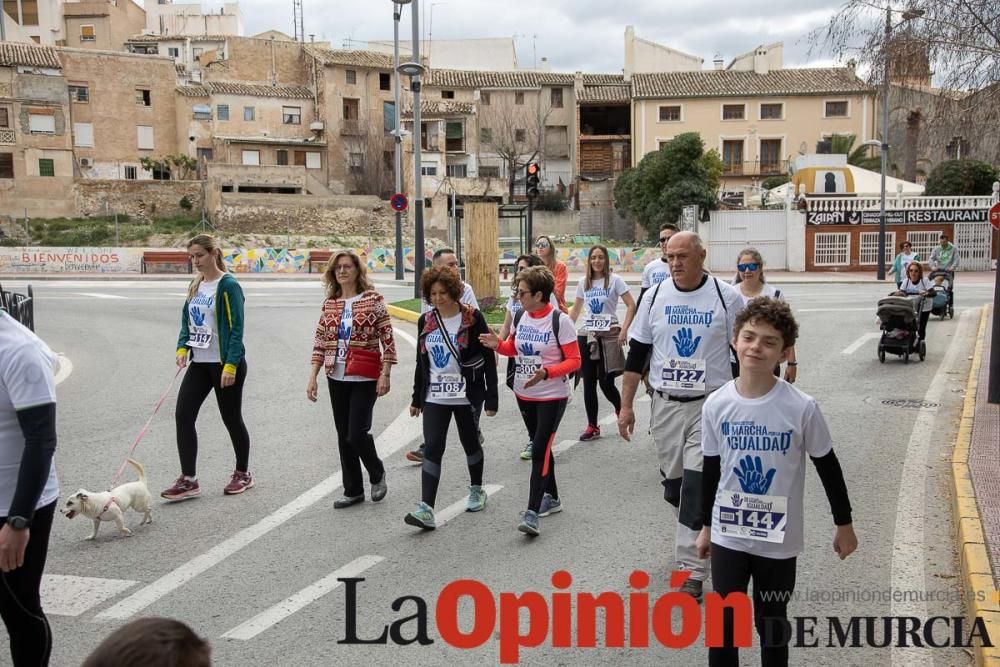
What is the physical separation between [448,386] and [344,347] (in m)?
0.94

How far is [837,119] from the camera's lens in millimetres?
62125

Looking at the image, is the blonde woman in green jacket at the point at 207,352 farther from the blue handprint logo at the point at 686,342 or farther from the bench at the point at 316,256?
the bench at the point at 316,256

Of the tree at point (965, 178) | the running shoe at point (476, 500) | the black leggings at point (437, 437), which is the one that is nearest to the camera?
the black leggings at point (437, 437)

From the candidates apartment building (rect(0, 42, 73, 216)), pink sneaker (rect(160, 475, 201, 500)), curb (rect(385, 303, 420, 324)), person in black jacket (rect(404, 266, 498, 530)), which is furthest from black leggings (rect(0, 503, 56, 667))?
apartment building (rect(0, 42, 73, 216))

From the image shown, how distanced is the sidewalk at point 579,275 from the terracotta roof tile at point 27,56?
2850cm

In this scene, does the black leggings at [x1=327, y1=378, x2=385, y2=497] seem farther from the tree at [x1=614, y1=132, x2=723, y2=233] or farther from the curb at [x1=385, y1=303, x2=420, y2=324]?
the tree at [x1=614, y1=132, x2=723, y2=233]

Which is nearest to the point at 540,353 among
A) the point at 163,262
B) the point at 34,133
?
the point at 163,262

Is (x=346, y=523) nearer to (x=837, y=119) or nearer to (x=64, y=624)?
(x=64, y=624)

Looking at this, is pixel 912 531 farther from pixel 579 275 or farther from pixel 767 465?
pixel 579 275

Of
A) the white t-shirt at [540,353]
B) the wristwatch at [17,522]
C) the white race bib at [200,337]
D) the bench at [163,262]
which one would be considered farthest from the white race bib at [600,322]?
the bench at [163,262]

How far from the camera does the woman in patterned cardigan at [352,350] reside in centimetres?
685

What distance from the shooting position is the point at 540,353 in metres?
6.51

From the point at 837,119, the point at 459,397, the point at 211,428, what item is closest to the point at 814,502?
the point at 459,397

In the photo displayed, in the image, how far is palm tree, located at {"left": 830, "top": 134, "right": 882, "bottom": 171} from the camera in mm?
55812
